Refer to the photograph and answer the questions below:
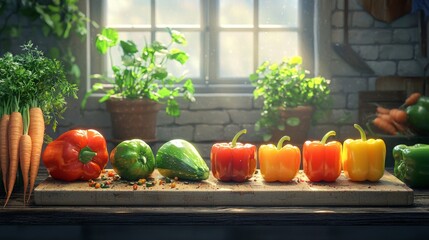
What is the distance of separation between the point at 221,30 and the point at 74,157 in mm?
3083

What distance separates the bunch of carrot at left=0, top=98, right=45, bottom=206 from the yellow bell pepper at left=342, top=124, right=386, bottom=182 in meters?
1.07

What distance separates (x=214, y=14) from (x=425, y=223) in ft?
11.5

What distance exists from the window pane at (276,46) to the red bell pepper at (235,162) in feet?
9.90

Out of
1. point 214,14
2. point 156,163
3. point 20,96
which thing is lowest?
point 156,163

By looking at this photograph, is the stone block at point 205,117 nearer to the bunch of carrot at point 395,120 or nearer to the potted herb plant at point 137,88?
the potted herb plant at point 137,88

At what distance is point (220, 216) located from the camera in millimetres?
2230

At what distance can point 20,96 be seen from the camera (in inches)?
100

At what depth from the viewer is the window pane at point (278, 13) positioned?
5531mm

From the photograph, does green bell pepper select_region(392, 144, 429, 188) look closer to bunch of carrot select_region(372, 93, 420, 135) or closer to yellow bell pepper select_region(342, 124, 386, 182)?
yellow bell pepper select_region(342, 124, 386, 182)

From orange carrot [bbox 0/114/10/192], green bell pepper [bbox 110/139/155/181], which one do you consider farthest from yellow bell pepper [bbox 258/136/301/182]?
orange carrot [bbox 0/114/10/192]

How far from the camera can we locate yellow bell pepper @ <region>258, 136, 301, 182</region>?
2.52 m

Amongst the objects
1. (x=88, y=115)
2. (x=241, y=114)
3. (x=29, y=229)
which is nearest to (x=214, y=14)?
(x=241, y=114)

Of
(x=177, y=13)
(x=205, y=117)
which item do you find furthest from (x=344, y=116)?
(x=177, y=13)

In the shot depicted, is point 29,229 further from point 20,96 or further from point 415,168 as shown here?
point 415,168
